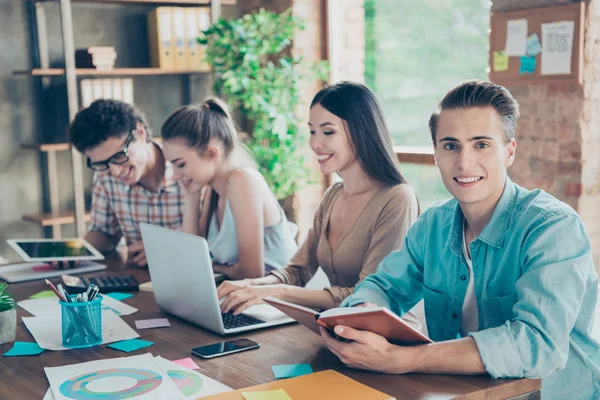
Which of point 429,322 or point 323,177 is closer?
point 429,322

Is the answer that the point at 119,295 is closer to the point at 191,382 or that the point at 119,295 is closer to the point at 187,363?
the point at 187,363

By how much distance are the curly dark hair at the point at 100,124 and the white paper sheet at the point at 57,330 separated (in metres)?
0.98

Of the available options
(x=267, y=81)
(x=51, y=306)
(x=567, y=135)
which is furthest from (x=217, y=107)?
(x=267, y=81)

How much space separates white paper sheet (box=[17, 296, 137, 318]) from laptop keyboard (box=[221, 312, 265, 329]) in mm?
293

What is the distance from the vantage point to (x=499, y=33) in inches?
134

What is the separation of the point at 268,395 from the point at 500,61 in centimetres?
254

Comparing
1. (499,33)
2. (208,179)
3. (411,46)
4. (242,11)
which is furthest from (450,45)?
(208,179)

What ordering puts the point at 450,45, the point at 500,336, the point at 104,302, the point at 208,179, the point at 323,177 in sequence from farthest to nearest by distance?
the point at 323,177 → the point at 450,45 → the point at 208,179 → the point at 104,302 → the point at 500,336

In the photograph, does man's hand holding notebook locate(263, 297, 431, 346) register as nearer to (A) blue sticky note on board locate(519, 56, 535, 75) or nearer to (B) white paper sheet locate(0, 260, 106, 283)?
(B) white paper sheet locate(0, 260, 106, 283)

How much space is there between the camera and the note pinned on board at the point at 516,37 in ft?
10.7

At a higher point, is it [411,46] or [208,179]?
[411,46]

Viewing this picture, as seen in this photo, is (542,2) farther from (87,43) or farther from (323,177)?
(87,43)

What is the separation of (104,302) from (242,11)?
3.42m

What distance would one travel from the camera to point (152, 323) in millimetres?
1843
